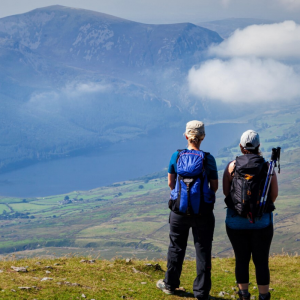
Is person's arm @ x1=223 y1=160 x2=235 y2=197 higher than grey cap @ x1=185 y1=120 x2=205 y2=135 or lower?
lower

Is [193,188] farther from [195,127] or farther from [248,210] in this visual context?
[195,127]

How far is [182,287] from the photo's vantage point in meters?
10.2

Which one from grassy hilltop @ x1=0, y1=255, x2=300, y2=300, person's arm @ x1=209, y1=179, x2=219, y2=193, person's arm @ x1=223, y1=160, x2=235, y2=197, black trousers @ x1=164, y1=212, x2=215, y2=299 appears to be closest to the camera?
person's arm @ x1=223, y1=160, x2=235, y2=197

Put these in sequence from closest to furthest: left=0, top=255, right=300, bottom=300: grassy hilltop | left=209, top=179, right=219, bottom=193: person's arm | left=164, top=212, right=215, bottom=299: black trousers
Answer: left=209, top=179, right=219, bottom=193: person's arm < left=164, top=212, right=215, bottom=299: black trousers < left=0, top=255, right=300, bottom=300: grassy hilltop

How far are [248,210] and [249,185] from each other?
49 cm

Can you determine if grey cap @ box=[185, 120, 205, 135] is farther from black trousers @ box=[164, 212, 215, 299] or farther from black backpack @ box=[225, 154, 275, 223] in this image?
black trousers @ box=[164, 212, 215, 299]

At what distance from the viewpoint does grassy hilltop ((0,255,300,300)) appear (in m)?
9.36

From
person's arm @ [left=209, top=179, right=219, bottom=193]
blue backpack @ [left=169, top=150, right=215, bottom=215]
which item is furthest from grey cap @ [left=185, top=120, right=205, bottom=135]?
person's arm @ [left=209, top=179, right=219, bottom=193]

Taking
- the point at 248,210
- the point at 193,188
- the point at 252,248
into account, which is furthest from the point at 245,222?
the point at 193,188

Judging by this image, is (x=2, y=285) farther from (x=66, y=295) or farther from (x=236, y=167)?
(x=236, y=167)

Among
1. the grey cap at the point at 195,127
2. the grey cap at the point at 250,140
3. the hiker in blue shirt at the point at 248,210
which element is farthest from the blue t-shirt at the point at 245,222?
the grey cap at the point at 195,127

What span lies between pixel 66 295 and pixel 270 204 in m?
4.65

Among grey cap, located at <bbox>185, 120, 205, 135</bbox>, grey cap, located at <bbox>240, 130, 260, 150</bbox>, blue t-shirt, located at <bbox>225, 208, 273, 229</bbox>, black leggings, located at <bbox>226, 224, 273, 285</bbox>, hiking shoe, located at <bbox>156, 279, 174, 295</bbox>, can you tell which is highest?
grey cap, located at <bbox>185, 120, 205, 135</bbox>

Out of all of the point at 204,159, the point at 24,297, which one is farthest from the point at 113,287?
the point at 204,159
